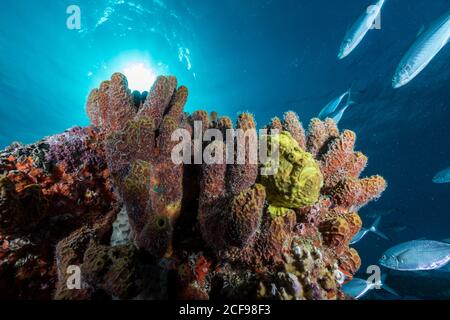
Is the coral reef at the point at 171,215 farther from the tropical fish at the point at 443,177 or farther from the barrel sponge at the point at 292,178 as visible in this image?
the tropical fish at the point at 443,177

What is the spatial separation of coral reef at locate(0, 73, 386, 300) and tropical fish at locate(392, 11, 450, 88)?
2.77 meters

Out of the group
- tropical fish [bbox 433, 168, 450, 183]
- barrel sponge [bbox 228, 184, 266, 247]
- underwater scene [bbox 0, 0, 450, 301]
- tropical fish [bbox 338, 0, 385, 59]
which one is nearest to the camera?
barrel sponge [bbox 228, 184, 266, 247]

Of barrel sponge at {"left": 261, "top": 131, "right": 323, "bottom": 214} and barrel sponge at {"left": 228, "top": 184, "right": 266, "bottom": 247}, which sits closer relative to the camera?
barrel sponge at {"left": 228, "top": 184, "right": 266, "bottom": 247}

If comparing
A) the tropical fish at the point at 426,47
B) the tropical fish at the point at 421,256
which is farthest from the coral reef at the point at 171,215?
the tropical fish at the point at 421,256

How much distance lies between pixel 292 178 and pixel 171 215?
1097 millimetres

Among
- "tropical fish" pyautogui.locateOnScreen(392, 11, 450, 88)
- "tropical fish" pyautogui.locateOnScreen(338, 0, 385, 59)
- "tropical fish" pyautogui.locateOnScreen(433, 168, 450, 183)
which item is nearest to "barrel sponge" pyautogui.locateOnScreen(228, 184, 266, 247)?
"tropical fish" pyautogui.locateOnScreen(392, 11, 450, 88)

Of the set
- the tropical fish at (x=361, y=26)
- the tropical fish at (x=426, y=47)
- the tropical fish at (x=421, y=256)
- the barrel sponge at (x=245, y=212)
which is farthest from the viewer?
the tropical fish at (x=361, y=26)

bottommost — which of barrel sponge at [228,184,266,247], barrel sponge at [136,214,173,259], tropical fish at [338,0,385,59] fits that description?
barrel sponge at [136,214,173,259]

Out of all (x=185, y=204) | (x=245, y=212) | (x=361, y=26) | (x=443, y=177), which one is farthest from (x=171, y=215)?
(x=443, y=177)

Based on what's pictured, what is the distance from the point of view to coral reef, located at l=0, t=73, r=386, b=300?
1.79 m

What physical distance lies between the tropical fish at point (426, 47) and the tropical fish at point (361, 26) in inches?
54.9

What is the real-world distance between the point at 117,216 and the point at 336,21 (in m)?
19.7

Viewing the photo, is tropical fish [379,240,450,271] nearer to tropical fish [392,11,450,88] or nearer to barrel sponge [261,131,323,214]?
tropical fish [392,11,450,88]

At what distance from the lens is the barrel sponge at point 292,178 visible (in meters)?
1.91
